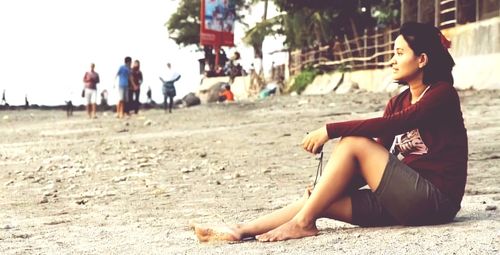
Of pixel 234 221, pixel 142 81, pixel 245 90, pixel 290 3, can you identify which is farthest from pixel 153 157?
pixel 245 90

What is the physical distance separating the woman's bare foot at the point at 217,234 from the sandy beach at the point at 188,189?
0.06 meters

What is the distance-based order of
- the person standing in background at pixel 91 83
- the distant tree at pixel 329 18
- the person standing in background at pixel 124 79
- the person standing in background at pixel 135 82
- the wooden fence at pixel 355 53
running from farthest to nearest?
the distant tree at pixel 329 18 → the wooden fence at pixel 355 53 → the person standing in background at pixel 91 83 → the person standing in background at pixel 135 82 → the person standing in background at pixel 124 79

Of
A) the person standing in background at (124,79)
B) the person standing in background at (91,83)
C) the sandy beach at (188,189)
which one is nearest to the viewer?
the sandy beach at (188,189)

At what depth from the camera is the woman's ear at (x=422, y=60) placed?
4609 mm

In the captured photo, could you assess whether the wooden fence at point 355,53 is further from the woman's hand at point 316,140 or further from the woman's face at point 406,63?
the woman's hand at point 316,140

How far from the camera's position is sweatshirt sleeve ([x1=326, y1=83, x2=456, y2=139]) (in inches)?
175

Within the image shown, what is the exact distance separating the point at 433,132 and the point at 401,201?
0.38m

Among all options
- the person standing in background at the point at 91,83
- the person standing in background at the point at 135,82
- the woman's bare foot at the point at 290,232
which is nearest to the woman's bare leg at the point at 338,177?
the woman's bare foot at the point at 290,232

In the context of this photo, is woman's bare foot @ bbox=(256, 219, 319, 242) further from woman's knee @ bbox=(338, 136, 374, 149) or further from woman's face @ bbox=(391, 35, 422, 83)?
woman's face @ bbox=(391, 35, 422, 83)

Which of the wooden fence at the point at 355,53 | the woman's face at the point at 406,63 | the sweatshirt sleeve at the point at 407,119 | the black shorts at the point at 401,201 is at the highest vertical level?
the wooden fence at the point at 355,53

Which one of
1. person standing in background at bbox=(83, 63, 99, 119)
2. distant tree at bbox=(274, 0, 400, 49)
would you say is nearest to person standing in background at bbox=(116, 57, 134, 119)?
person standing in background at bbox=(83, 63, 99, 119)

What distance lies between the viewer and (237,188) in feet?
26.4

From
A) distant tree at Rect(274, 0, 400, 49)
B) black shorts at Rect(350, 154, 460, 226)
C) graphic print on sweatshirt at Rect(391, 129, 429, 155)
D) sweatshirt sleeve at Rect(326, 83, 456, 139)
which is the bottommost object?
black shorts at Rect(350, 154, 460, 226)

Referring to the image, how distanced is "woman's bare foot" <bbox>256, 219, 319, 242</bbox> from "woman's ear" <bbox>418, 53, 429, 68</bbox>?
3.22 feet
